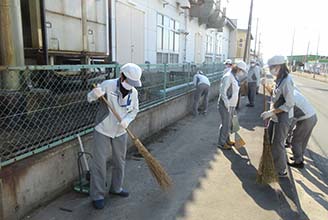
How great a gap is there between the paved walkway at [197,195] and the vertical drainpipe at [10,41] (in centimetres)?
179

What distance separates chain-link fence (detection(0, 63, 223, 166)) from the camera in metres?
3.64

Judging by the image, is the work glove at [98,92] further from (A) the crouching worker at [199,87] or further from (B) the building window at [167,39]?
(B) the building window at [167,39]

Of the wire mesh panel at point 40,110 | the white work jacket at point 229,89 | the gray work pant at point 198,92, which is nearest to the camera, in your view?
the wire mesh panel at point 40,110

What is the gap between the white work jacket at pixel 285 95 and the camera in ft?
14.6

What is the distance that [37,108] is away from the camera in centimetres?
423

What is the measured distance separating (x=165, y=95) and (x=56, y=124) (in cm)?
397

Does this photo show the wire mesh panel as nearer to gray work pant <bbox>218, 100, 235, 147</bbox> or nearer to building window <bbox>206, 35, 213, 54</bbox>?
gray work pant <bbox>218, 100, 235, 147</bbox>

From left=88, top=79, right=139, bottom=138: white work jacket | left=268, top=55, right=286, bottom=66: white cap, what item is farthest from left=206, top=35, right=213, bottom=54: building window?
left=88, top=79, right=139, bottom=138: white work jacket

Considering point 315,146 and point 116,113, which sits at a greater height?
point 116,113

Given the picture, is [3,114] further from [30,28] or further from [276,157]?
[276,157]

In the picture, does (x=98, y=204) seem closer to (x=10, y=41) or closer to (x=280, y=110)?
(x=10, y=41)

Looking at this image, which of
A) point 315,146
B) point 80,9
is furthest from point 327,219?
point 80,9

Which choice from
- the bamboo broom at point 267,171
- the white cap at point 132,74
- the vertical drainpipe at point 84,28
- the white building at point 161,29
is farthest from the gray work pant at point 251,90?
the white cap at point 132,74

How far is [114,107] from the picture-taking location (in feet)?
11.6
